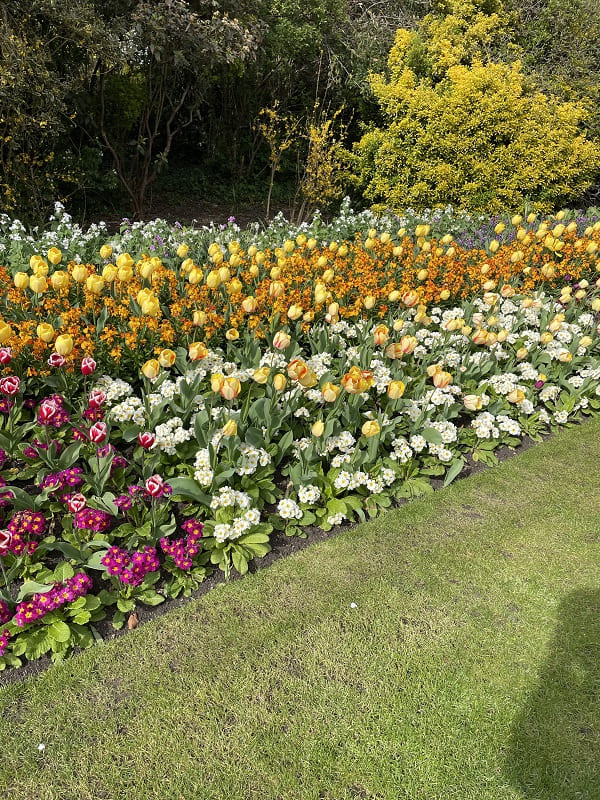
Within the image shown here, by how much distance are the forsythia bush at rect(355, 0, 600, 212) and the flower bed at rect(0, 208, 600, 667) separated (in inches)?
164

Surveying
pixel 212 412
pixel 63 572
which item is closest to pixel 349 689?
pixel 63 572

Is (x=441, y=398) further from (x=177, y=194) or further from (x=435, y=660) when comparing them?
(x=177, y=194)

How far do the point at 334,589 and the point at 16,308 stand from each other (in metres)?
2.55

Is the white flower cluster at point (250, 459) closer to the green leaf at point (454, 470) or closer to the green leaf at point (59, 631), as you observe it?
the green leaf at point (59, 631)

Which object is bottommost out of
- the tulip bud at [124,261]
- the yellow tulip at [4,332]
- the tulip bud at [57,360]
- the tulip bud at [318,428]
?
the tulip bud at [318,428]

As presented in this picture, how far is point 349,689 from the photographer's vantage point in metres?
2.03

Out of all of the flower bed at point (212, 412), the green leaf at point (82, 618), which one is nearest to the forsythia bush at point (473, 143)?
the flower bed at point (212, 412)

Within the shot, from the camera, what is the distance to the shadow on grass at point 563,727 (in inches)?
70.5

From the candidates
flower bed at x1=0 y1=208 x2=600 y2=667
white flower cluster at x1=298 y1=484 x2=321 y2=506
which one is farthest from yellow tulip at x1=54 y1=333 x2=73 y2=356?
white flower cluster at x1=298 y1=484 x2=321 y2=506

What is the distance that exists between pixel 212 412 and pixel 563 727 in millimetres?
2017

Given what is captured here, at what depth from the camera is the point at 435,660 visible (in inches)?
85.6

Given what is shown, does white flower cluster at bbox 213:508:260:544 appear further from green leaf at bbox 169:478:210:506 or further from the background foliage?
the background foliage

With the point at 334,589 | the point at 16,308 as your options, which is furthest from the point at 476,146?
the point at 334,589

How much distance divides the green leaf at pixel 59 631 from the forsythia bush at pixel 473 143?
760 centimetres
